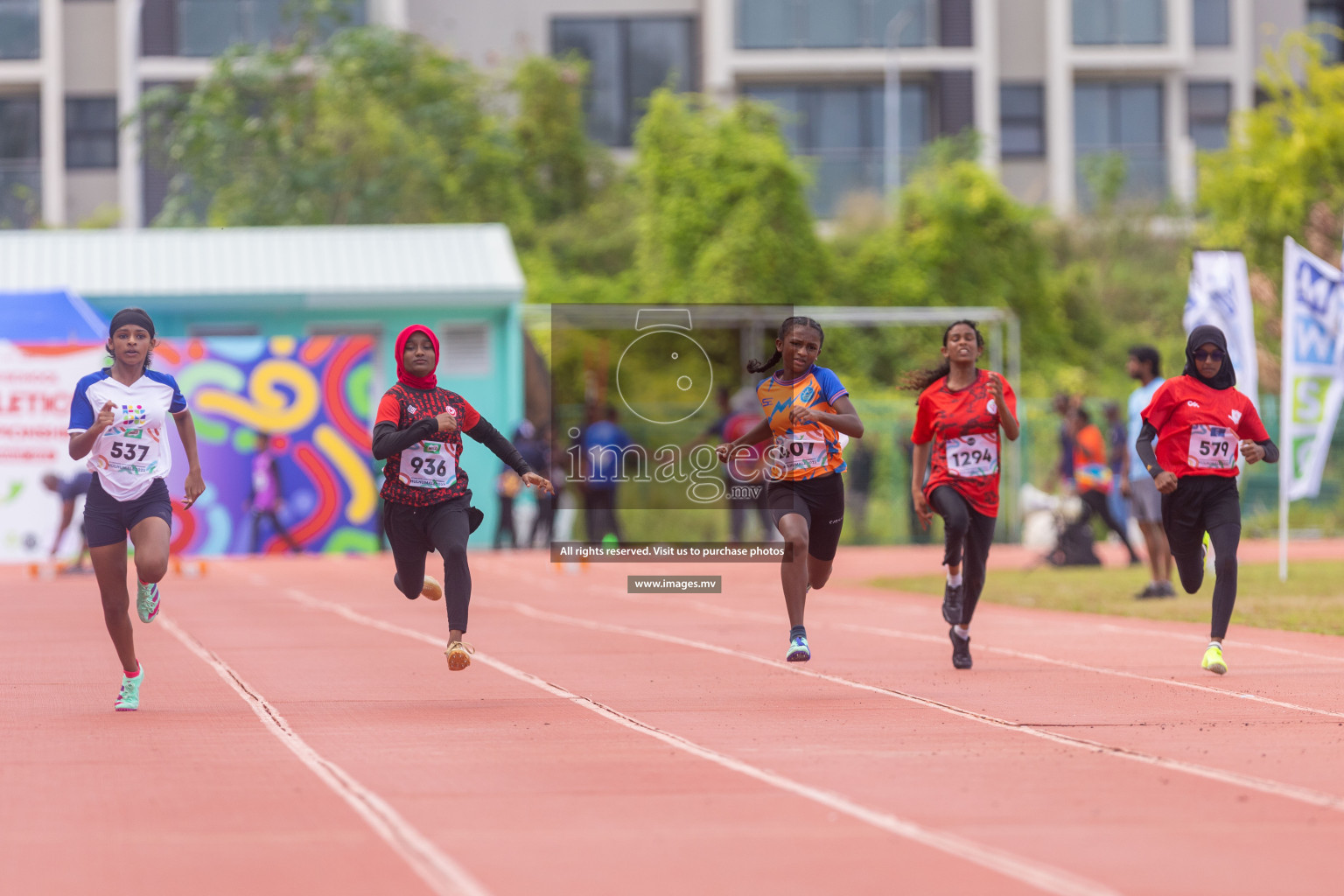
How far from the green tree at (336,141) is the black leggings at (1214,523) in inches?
1278

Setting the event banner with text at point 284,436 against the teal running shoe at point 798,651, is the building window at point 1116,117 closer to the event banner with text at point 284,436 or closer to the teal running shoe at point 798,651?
the event banner with text at point 284,436

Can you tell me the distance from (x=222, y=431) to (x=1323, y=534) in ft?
54.0

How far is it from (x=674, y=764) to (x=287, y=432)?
65.7 ft

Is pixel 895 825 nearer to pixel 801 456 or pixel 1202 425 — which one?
pixel 801 456

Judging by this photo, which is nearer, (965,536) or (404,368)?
(404,368)

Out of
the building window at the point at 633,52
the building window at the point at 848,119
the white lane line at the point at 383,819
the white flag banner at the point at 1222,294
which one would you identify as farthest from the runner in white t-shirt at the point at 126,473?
the building window at the point at 633,52

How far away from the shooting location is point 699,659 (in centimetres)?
1247

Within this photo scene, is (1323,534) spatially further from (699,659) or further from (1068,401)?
(699,659)

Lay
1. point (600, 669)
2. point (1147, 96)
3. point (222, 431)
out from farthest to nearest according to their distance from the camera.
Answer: point (1147, 96)
point (222, 431)
point (600, 669)

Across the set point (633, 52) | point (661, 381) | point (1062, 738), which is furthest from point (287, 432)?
point (633, 52)

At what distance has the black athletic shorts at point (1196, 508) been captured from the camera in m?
11.2

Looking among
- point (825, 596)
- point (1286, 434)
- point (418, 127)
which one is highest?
point (418, 127)

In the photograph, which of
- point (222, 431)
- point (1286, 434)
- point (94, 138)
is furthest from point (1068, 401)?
point (94, 138)

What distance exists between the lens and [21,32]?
48.2 meters
